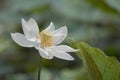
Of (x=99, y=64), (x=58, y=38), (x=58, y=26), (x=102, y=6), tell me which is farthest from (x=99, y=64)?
(x=58, y=26)

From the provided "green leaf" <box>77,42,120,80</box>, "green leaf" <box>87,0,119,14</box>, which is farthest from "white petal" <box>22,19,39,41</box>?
"green leaf" <box>87,0,119,14</box>

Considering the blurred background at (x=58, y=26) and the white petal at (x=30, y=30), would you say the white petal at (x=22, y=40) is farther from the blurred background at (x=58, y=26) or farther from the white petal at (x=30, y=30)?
the blurred background at (x=58, y=26)

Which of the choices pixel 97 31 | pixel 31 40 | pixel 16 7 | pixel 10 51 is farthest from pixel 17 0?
pixel 31 40

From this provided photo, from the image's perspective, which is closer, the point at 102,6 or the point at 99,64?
the point at 99,64

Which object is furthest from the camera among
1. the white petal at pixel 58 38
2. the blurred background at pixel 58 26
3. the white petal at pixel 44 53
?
the blurred background at pixel 58 26

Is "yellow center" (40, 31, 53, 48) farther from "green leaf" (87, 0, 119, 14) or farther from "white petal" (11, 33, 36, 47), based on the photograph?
"green leaf" (87, 0, 119, 14)

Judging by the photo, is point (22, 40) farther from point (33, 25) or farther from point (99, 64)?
point (99, 64)

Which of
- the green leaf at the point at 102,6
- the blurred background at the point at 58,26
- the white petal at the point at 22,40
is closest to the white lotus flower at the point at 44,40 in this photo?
the white petal at the point at 22,40
